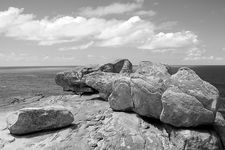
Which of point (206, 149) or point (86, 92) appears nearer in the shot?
point (206, 149)

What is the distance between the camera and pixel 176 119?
13930 mm

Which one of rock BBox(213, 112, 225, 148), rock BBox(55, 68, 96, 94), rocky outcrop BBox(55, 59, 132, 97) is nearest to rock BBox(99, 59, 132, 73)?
rocky outcrop BBox(55, 59, 132, 97)

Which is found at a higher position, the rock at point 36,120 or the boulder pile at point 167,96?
the boulder pile at point 167,96

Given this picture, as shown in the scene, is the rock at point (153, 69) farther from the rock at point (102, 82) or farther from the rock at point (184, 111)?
the rock at point (102, 82)

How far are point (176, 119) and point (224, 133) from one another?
3.18m

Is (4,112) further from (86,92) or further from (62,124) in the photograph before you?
(62,124)

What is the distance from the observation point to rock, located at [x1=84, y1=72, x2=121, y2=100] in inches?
789

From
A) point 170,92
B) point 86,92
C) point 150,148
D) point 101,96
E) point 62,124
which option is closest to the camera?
point 150,148

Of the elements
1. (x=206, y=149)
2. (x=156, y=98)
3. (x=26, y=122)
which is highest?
(x=156, y=98)

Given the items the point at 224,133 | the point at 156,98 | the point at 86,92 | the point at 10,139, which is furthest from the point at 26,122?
the point at 224,133

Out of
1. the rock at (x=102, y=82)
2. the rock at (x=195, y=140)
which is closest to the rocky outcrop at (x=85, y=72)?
the rock at (x=102, y=82)

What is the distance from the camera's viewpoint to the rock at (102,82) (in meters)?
20.0

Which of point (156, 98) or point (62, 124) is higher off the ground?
point (156, 98)

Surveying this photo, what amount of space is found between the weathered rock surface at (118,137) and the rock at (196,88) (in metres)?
1.45
